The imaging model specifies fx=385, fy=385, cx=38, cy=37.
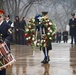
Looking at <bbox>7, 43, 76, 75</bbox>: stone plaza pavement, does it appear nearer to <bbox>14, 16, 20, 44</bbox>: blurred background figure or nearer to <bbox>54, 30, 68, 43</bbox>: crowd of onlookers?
<bbox>14, 16, 20, 44</bbox>: blurred background figure

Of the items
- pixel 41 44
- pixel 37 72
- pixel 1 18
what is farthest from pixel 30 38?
pixel 1 18

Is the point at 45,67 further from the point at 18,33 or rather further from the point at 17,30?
the point at 18,33

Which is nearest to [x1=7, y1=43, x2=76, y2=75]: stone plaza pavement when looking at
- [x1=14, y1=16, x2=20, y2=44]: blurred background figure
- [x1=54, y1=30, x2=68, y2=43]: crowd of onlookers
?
[x1=14, y1=16, x2=20, y2=44]: blurred background figure

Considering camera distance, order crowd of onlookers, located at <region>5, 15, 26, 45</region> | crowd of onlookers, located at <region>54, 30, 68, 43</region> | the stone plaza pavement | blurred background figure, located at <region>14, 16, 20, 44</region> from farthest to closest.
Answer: crowd of onlookers, located at <region>54, 30, 68, 43</region>
crowd of onlookers, located at <region>5, 15, 26, 45</region>
blurred background figure, located at <region>14, 16, 20, 44</region>
the stone plaza pavement

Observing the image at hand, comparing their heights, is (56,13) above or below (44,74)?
above

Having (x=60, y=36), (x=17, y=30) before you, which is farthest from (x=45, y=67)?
(x=60, y=36)

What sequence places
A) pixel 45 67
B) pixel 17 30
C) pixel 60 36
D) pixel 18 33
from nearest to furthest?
1. pixel 45 67
2. pixel 17 30
3. pixel 18 33
4. pixel 60 36

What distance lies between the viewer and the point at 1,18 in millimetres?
9156

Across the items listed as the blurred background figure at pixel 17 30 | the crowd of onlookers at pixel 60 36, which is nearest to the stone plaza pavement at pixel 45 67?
the blurred background figure at pixel 17 30

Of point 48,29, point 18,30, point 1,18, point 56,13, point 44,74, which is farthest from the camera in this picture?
point 56,13

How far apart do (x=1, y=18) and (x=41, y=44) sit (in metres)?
4.90

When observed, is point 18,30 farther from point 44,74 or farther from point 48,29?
point 44,74

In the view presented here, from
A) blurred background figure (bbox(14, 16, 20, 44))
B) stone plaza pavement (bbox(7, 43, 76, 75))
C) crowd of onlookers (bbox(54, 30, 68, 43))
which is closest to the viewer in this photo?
stone plaza pavement (bbox(7, 43, 76, 75))

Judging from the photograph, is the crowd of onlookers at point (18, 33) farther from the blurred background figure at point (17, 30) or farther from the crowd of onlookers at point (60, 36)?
the crowd of onlookers at point (60, 36)
